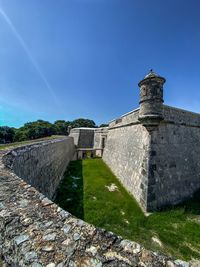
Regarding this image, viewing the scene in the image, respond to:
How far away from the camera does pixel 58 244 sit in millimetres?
1364

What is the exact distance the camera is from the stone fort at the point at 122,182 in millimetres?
1302

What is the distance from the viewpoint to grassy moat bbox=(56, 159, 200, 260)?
5.14 metres

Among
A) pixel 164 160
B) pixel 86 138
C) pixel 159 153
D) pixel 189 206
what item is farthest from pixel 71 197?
pixel 86 138

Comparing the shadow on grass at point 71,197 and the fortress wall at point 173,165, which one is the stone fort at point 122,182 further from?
the shadow on grass at point 71,197

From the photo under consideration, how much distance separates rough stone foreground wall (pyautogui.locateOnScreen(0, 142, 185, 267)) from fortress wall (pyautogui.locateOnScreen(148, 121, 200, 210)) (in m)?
6.38

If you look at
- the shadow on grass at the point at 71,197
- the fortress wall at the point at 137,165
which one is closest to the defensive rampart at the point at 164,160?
the fortress wall at the point at 137,165

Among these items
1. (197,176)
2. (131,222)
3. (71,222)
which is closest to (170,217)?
(131,222)

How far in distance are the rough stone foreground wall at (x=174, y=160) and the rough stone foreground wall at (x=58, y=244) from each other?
640 cm

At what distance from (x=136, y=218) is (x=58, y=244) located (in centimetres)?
599

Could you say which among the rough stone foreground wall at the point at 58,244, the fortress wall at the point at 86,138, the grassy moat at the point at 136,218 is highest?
the fortress wall at the point at 86,138

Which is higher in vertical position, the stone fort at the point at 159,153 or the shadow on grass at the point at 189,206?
the stone fort at the point at 159,153

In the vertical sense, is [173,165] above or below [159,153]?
below

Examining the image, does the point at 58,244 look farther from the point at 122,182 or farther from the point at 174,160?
the point at 122,182

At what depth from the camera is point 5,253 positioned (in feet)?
4.74
